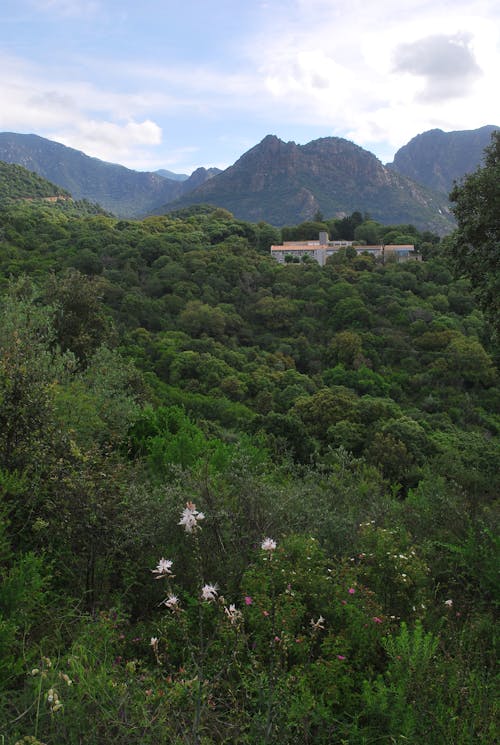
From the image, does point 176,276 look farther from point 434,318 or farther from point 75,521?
point 75,521

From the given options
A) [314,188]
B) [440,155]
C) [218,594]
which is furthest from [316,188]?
[218,594]

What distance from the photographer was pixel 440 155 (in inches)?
7111

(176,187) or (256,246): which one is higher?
(176,187)

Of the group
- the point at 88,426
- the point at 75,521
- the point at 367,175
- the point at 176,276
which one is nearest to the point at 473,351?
the point at 176,276

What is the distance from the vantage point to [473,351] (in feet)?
93.9

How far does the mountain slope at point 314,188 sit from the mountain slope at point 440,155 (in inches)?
2024

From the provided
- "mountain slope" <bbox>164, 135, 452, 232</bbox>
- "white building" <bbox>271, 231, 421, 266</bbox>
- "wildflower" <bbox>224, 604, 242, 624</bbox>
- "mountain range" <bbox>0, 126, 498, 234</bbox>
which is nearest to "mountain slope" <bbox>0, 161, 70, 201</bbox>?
"white building" <bbox>271, 231, 421, 266</bbox>

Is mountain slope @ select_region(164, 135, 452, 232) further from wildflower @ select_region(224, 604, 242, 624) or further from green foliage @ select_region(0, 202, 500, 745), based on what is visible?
wildflower @ select_region(224, 604, 242, 624)

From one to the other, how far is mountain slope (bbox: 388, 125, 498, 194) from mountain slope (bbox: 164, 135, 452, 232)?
51409 millimetres

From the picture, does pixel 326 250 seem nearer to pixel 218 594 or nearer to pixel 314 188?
pixel 218 594

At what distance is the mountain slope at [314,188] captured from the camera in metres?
108

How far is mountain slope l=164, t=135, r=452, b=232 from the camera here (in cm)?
10762

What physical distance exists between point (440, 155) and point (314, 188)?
9054 cm

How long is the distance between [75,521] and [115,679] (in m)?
1.27
